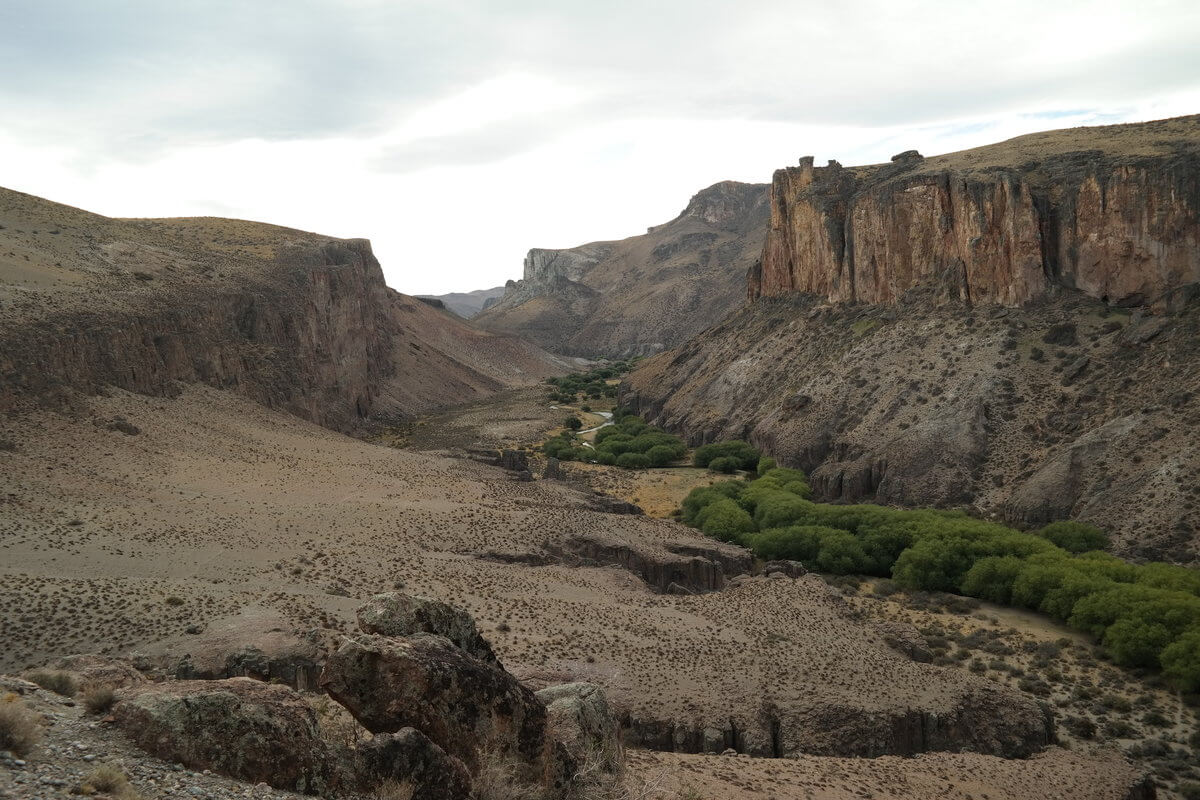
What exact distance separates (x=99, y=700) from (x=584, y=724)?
8202mm

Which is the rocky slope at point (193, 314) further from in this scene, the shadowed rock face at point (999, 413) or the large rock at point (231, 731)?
the large rock at point (231, 731)

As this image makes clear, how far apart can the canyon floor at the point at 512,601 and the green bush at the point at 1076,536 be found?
323 inches

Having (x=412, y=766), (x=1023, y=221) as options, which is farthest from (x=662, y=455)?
(x=412, y=766)

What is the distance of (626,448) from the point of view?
73312mm

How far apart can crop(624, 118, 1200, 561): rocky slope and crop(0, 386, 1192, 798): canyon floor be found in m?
13.6

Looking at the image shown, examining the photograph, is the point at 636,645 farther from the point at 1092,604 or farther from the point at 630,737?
the point at 1092,604

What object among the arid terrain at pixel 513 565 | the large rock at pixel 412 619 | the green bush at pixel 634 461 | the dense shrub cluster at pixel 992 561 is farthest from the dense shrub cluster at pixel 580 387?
the large rock at pixel 412 619

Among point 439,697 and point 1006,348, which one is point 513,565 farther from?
point 1006,348

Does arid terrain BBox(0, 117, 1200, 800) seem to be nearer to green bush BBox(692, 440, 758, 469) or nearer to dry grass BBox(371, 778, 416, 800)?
dry grass BBox(371, 778, 416, 800)

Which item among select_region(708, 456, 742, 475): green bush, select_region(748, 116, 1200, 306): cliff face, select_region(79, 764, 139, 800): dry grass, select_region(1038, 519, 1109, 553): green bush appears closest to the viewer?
select_region(79, 764, 139, 800): dry grass

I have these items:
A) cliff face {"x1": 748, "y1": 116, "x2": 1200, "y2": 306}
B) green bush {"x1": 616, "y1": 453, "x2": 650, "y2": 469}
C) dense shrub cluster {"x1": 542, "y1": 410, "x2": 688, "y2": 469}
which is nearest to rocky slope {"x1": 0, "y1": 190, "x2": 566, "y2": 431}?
dense shrub cluster {"x1": 542, "y1": 410, "x2": 688, "y2": 469}

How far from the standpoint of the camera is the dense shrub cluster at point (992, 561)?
30.7 meters

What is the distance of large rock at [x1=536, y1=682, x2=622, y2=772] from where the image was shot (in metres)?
16.1

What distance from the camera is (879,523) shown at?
45.0 m
